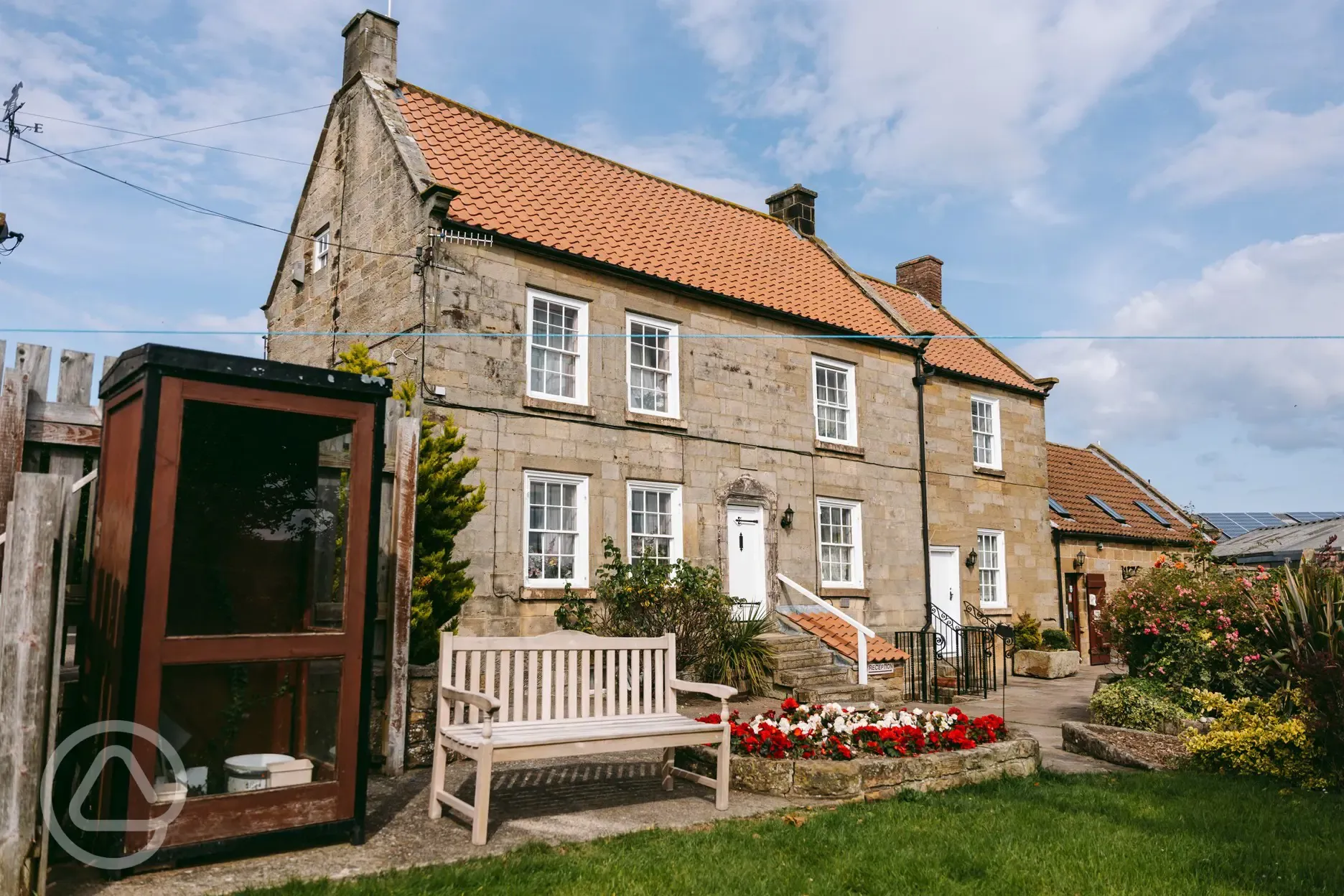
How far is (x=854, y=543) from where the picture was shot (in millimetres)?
17484

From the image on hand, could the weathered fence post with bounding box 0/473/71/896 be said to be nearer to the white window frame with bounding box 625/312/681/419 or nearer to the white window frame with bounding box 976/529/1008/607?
the white window frame with bounding box 625/312/681/419

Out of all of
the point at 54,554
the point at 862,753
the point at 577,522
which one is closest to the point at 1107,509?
the point at 577,522

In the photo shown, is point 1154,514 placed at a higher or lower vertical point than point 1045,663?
higher

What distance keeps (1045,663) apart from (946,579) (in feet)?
8.79

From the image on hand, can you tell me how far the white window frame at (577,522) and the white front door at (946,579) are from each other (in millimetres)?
8317

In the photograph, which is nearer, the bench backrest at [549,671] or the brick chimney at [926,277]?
the bench backrest at [549,671]

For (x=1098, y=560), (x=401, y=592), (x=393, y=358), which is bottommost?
(x=401, y=592)

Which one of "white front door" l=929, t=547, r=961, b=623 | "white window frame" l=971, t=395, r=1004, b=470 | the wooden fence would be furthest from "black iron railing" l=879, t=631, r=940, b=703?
the wooden fence

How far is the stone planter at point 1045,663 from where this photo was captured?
19578 mm

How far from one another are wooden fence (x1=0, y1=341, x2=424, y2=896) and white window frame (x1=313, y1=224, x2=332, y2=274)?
8293mm

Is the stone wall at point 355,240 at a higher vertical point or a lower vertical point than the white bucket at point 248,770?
higher
